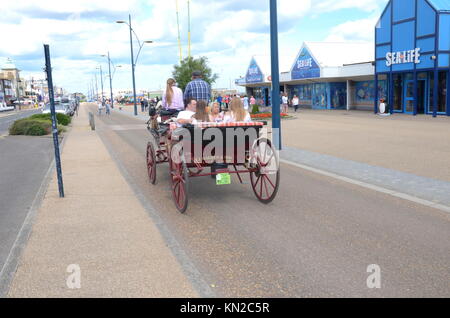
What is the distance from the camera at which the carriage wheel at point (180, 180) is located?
616 centimetres

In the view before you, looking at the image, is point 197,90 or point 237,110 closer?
point 237,110

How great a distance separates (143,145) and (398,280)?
12.6 meters

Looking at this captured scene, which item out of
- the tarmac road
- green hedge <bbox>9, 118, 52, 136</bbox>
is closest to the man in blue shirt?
the tarmac road

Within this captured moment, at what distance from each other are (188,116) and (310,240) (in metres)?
3.15

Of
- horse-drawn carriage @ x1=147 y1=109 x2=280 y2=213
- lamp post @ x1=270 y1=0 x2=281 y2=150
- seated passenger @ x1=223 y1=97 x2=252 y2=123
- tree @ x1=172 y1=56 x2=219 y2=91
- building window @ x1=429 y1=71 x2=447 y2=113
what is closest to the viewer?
horse-drawn carriage @ x1=147 y1=109 x2=280 y2=213

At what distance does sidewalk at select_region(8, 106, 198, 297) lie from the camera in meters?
3.92

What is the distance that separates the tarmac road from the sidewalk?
0.34 m

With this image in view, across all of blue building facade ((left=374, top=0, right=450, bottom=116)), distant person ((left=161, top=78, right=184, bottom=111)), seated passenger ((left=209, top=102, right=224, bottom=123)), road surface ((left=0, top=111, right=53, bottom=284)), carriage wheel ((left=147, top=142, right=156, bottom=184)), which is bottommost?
road surface ((left=0, top=111, right=53, bottom=284))

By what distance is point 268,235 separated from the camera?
210 inches

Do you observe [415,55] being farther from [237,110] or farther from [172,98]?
[237,110]

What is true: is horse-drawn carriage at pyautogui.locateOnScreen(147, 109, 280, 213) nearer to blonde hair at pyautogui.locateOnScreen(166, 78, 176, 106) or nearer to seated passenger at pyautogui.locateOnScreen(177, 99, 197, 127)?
seated passenger at pyautogui.locateOnScreen(177, 99, 197, 127)

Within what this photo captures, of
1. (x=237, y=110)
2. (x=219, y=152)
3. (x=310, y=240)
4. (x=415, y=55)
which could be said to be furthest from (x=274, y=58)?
(x=415, y=55)

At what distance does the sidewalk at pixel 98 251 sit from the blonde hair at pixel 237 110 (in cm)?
214

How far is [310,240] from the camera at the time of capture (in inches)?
201
